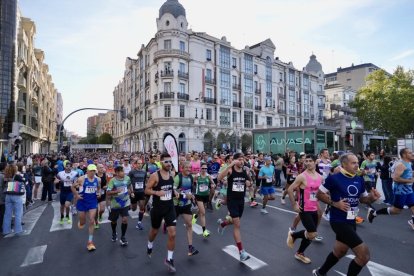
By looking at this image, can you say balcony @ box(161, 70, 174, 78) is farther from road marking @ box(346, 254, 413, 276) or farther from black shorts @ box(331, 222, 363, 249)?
black shorts @ box(331, 222, 363, 249)

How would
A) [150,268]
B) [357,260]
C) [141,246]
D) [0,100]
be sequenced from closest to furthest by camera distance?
[357,260]
[150,268]
[141,246]
[0,100]

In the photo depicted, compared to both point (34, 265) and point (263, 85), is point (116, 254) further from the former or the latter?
point (263, 85)

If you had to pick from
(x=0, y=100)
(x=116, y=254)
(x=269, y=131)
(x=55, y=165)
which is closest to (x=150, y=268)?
(x=116, y=254)

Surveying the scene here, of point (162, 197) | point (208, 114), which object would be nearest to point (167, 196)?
point (162, 197)

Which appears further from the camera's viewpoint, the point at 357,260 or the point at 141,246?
the point at 141,246

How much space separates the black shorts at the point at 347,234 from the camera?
13.2 feet

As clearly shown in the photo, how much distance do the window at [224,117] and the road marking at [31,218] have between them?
136 ft

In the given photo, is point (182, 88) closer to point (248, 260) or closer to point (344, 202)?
point (248, 260)

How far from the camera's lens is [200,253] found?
243 inches

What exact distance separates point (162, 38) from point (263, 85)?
23094 millimetres

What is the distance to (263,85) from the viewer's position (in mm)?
59969

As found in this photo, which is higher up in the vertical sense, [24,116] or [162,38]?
[162,38]

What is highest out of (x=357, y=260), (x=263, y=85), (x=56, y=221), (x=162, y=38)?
(x=162, y=38)

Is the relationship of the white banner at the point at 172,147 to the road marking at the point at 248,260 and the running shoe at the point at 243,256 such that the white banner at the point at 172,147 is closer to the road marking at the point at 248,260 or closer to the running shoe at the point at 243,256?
the road marking at the point at 248,260
